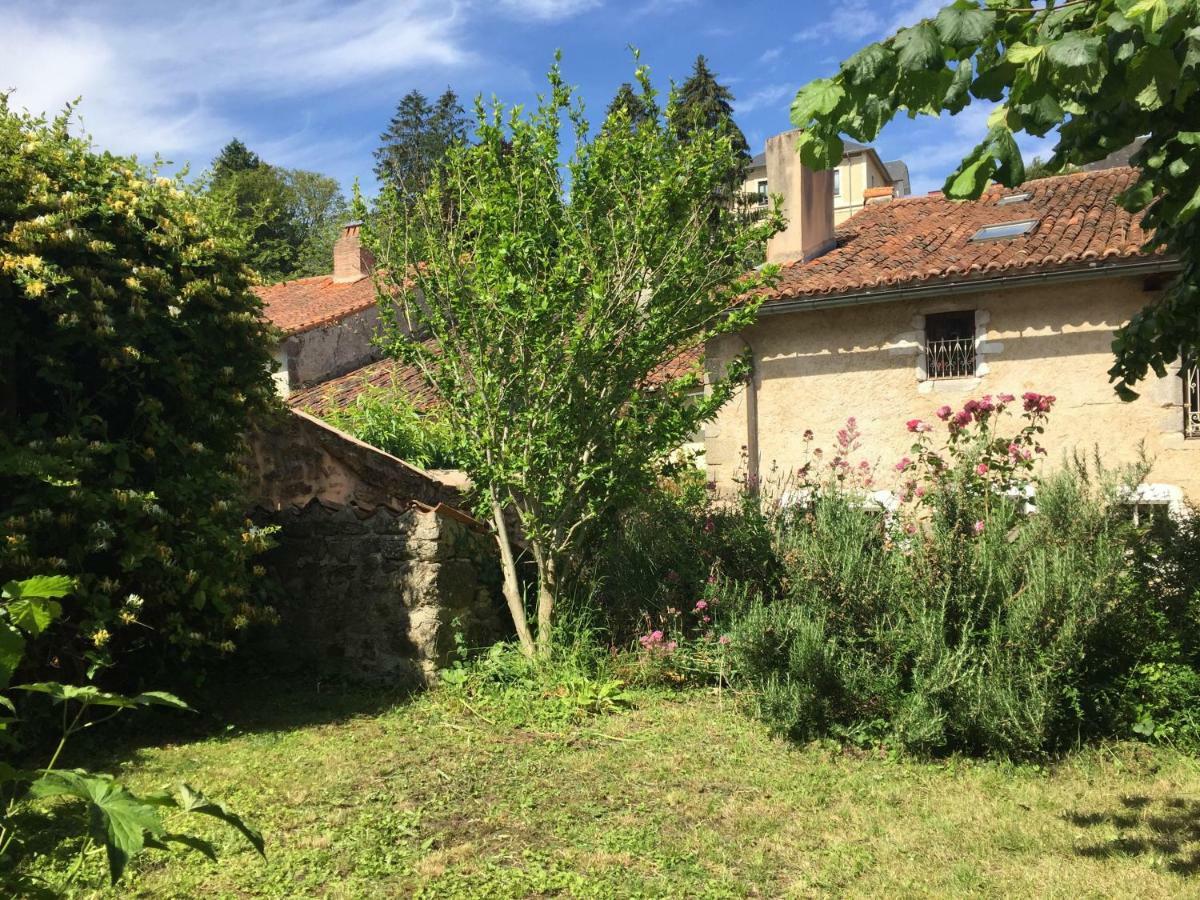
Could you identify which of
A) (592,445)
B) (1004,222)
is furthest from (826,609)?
(1004,222)

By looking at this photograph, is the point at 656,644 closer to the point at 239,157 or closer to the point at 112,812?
the point at 112,812

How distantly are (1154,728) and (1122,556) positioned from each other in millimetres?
997

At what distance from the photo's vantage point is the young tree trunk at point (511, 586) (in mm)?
7008

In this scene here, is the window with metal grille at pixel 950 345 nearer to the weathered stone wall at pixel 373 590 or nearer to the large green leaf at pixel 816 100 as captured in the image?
the weathered stone wall at pixel 373 590

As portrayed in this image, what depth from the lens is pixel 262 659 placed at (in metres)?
7.05

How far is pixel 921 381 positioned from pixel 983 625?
22.4 ft

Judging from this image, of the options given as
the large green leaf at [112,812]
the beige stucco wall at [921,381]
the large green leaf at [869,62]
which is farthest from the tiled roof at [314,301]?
the large green leaf at [112,812]

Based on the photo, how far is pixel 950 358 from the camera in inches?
465

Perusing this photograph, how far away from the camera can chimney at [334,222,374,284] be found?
20797 millimetres

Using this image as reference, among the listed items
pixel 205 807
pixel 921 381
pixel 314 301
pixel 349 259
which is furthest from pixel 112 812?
pixel 349 259

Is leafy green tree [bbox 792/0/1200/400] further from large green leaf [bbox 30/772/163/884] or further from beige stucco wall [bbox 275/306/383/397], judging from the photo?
beige stucco wall [bbox 275/306/383/397]

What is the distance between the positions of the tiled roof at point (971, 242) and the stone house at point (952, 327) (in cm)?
3

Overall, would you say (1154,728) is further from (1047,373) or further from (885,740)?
(1047,373)

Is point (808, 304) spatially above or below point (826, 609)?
above
